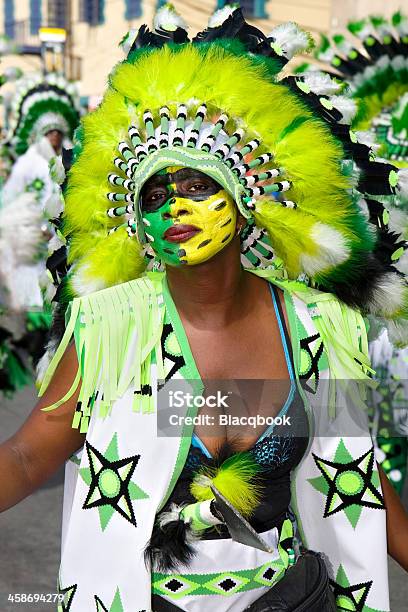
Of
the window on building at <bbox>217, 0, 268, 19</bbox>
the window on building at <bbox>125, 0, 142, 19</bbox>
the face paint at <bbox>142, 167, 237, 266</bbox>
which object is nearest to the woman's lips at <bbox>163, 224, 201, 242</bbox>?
the face paint at <bbox>142, 167, 237, 266</bbox>

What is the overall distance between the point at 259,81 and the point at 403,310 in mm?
659

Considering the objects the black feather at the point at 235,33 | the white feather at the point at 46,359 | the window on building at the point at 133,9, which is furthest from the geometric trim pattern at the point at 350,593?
the window on building at the point at 133,9

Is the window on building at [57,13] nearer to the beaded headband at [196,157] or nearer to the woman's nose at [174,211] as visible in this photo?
the beaded headband at [196,157]

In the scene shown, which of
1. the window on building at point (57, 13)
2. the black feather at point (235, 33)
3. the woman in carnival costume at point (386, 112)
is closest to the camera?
the black feather at point (235, 33)

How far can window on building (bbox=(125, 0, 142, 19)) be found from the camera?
24250 mm

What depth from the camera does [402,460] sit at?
5098 mm

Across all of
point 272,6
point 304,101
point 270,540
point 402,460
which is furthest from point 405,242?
point 272,6

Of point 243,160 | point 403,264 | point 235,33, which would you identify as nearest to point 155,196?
point 243,160

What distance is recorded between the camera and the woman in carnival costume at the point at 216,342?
2174 millimetres

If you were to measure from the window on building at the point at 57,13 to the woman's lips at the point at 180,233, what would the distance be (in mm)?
28709

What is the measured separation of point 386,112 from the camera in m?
6.34

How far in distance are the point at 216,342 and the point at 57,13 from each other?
2890 cm

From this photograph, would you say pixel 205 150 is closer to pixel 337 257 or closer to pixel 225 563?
pixel 337 257

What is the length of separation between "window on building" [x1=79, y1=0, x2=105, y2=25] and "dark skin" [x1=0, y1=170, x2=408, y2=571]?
26.5 m
